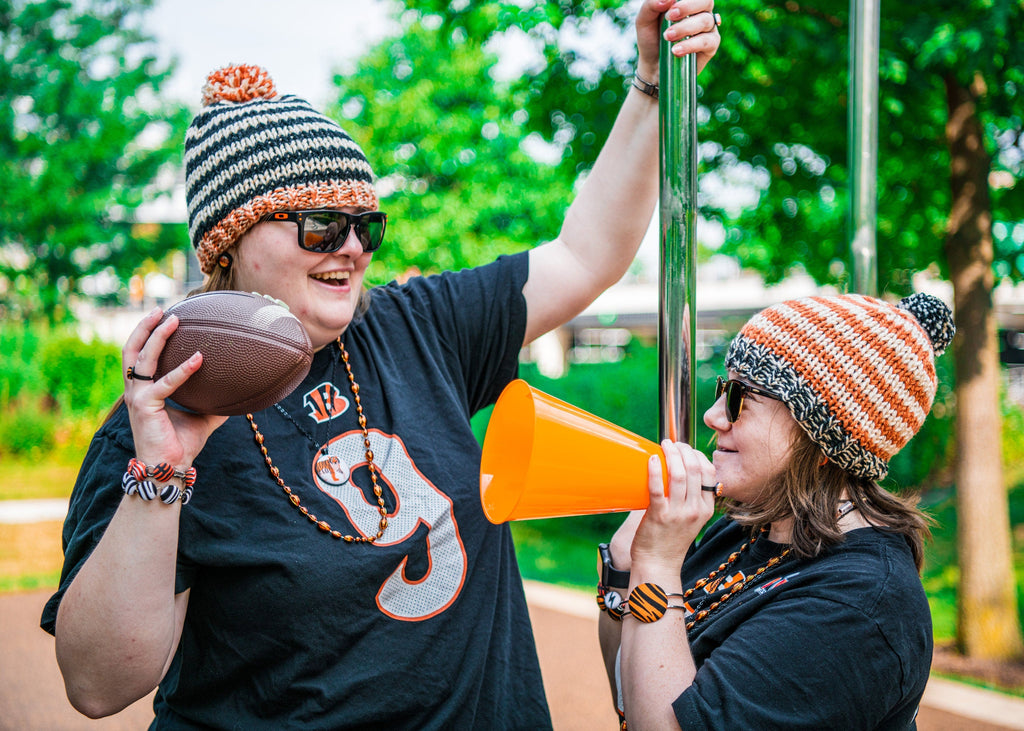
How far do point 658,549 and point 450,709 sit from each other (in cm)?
56

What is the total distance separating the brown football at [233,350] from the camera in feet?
4.83

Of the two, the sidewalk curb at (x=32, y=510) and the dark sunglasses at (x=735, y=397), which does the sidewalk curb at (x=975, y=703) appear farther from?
the sidewalk curb at (x=32, y=510)

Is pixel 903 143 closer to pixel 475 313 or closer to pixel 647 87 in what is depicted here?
pixel 647 87

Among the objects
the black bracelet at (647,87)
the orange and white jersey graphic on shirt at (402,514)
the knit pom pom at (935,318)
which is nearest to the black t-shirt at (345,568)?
the orange and white jersey graphic on shirt at (402,514)

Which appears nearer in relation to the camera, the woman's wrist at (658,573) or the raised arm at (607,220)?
the woman's wrist at (658,573)

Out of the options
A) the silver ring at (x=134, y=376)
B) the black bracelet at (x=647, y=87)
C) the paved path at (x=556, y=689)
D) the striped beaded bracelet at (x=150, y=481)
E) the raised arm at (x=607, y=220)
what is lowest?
the paved path at (x=556, y=689)

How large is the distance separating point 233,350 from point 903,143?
5519mm

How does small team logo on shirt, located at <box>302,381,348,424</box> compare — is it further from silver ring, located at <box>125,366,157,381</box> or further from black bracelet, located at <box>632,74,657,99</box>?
black bracelet, located at <box>632,74,657,99</box>

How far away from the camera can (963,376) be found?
5.84 m

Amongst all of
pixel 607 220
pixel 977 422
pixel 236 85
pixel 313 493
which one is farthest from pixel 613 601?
pixel 977 422

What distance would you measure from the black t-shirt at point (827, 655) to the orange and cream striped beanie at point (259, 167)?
1189mm

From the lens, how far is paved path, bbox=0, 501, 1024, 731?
467 centimetres

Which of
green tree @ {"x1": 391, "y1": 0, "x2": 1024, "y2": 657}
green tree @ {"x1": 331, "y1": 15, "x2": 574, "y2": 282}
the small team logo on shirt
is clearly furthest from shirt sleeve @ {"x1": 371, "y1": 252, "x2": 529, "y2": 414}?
green tree @ {"x1": 331, "y1": 15, "x2": 574, "y2": 282}

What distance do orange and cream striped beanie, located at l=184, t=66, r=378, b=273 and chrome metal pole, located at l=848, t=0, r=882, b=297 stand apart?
157 centimetres
